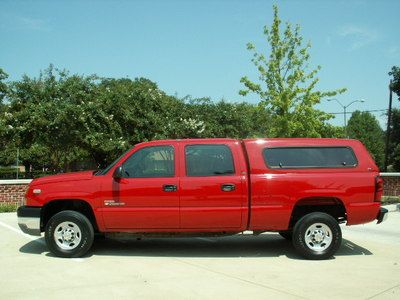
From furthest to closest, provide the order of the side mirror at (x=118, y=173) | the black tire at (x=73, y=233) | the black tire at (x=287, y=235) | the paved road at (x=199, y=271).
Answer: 1. the black tire at (x=287, y=235)
2. the black tire at (x=73, y=233)
3. the side mirror at (x=118, y=173)
4. the paved road at (x=199, y=271)

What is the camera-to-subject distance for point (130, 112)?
2470 centimetres

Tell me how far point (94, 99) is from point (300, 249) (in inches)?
739

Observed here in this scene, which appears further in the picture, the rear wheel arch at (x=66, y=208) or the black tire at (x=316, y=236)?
the rear wheel arch at (x=66, y=208)

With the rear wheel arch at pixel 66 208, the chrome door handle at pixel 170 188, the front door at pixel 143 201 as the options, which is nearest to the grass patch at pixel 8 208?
the rear wheel arch at pixel 66 208

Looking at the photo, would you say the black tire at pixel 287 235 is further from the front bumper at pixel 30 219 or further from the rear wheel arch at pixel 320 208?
the front bumper at pixel 30 219

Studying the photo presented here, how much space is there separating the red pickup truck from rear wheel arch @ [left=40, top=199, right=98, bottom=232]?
6 cm

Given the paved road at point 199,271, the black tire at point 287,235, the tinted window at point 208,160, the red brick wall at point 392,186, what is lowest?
the paved road at point 199,271

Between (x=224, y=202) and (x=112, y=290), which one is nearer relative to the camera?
(x=112, y=290)

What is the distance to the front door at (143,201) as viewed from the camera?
7.00 m

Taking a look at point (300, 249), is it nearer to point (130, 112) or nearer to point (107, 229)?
point (107, 229)

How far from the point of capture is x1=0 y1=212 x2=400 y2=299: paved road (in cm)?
528

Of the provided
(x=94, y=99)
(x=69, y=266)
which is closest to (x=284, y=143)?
(x=69, y=266)

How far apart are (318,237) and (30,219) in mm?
4558

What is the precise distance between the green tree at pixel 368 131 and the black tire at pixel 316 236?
62.0m
